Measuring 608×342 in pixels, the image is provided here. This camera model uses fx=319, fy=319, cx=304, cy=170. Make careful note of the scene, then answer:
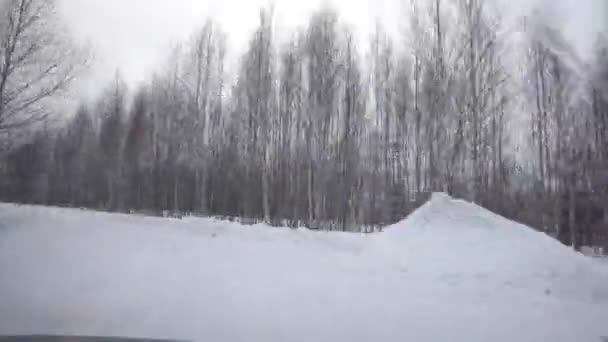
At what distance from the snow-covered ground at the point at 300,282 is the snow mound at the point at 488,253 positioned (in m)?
0.02

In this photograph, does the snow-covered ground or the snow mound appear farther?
the snow mound

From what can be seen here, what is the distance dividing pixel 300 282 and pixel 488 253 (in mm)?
3643

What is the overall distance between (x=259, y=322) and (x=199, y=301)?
903 millimetres

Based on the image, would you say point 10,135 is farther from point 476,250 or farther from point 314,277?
point 476,250

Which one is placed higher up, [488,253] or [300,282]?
[488,253]

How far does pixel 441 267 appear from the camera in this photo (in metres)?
5.71

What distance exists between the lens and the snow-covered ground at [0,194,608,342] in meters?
3.59

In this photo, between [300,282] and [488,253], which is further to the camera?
[488,253]

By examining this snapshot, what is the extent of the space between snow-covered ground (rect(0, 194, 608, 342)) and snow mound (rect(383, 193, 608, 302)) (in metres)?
0.02

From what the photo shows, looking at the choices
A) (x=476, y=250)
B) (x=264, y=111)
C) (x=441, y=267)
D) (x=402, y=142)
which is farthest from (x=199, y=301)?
(x=402, y=142)

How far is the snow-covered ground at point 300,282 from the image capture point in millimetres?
3588

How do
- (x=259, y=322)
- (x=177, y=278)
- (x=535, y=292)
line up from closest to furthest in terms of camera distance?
1. (x=259, y=322)
2. (x=177, y=278)
3. (x=535, y=292)

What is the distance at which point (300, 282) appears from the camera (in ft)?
15.9

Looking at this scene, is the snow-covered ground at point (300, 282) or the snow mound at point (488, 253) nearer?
the snow-covered ground at point (300, 282)
